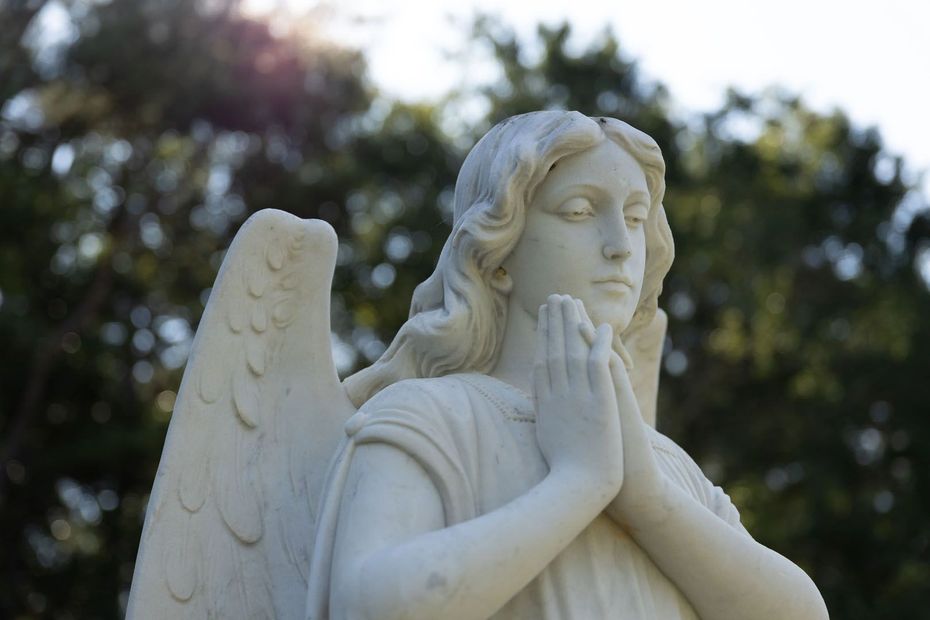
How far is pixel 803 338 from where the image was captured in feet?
75.4

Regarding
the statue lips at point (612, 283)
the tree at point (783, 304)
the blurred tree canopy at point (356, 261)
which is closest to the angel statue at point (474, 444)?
the statue lips at point (612, 283)

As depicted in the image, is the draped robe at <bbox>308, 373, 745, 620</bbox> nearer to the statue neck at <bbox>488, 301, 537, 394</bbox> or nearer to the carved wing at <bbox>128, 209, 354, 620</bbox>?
the statue neck at <bbox>488, 301, 537, 394</bbox>

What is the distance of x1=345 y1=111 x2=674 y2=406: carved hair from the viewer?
16.3 ft

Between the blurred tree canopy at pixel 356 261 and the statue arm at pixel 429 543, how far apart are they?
15.2 meters

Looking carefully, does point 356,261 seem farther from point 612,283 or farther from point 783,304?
point 612,283

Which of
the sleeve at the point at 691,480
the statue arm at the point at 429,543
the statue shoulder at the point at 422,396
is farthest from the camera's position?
the sleeve at the point at 691,480

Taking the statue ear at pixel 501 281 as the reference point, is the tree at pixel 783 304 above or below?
below

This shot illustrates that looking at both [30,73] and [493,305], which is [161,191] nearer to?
[30,73]

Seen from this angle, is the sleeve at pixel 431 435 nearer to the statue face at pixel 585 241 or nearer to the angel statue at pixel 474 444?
the angel statue at pixel 474 444

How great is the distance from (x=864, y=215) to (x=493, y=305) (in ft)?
63.0

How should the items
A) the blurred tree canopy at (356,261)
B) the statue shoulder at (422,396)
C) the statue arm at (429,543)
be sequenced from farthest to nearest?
1. the blurred tree canopy at (356,261)
2. the statue shoulder at (422,396)
3. the statue arm at (429,543)

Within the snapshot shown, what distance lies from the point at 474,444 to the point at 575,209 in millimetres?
850

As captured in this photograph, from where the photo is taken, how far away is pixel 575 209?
4961 mm

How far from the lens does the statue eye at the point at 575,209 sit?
4.96 meters
